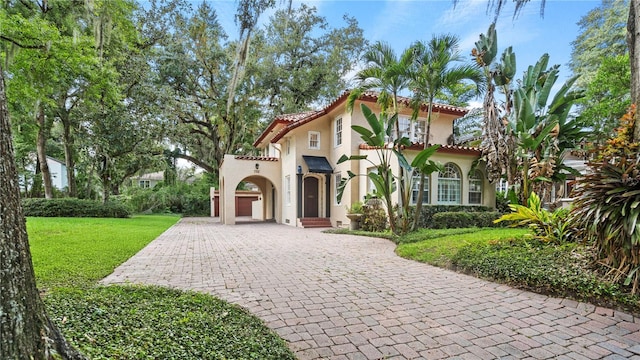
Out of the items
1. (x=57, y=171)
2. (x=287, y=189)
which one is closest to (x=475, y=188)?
(x=287, y=189)

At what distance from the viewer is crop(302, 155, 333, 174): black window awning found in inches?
630

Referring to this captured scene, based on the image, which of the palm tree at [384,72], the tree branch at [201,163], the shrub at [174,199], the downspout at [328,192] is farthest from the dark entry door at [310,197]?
the tree branch at [201,163]

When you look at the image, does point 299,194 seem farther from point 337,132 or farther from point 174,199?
point 174,199

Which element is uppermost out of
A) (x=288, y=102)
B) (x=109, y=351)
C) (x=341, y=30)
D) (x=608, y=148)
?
(x=341, y=30)

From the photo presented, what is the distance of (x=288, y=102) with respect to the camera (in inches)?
976

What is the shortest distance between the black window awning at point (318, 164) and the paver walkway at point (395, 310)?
9.13m

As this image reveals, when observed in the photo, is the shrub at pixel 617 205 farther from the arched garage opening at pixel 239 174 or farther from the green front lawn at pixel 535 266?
the arched garage opening at pixel 239 174

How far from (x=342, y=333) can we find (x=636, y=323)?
3.47 meters

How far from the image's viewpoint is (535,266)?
5152 mm

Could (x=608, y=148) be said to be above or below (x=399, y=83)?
below

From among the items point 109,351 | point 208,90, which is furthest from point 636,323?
point 208,90

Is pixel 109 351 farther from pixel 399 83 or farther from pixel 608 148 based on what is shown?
pixel 399 83

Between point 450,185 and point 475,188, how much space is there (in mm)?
1485

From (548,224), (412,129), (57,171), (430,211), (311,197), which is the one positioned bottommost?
(430,211)
